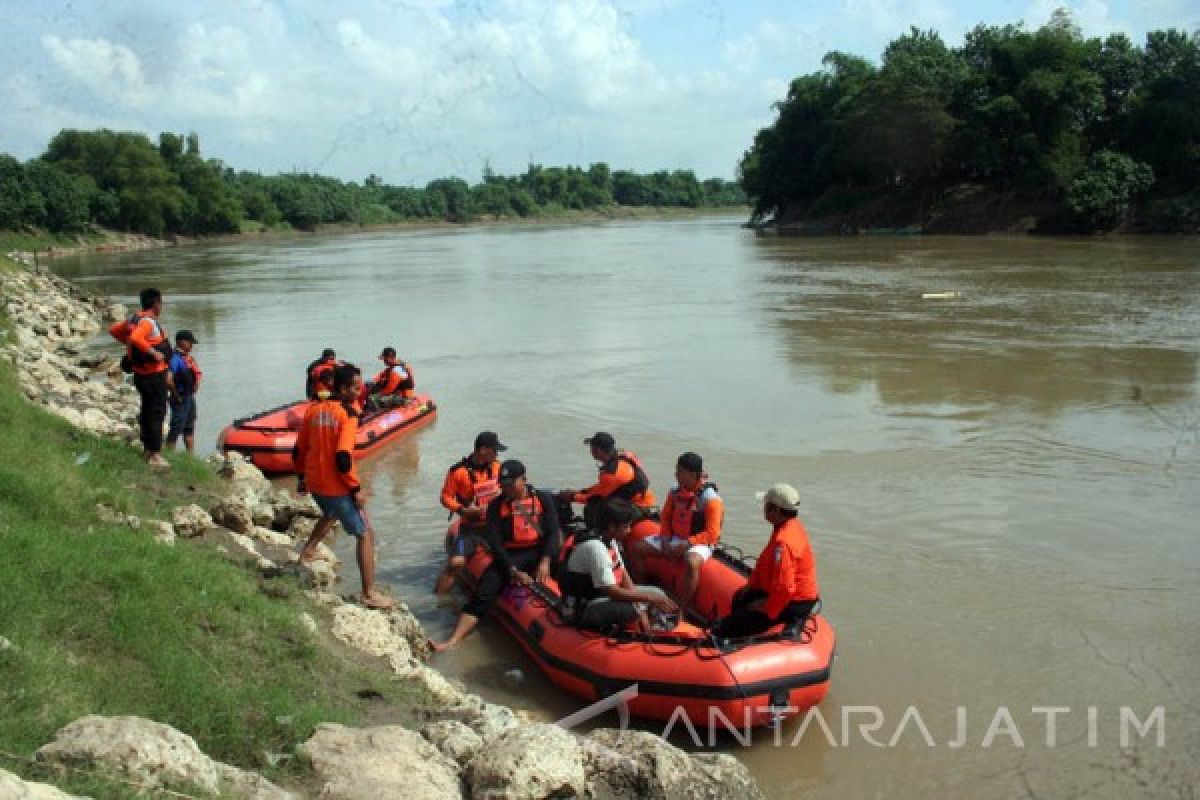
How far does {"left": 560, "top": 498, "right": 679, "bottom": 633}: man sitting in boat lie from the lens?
6.77 m

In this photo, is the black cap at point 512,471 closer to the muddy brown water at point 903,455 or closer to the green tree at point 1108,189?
the muddy brown water at point 903,455

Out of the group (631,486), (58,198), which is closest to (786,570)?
(631,486)

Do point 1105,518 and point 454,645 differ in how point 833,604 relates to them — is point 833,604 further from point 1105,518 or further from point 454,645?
point 1105,518

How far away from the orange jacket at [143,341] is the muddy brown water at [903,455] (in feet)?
8.97

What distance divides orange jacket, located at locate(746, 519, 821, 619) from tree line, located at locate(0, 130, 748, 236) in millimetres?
61832

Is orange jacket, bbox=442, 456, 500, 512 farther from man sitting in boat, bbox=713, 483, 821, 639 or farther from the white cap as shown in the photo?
the white cap

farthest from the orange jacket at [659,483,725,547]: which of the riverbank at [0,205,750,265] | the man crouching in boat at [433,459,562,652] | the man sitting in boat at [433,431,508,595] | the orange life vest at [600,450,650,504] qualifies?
the riverbank at [0,205,750,265]

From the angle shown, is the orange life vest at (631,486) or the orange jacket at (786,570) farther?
the orange life vest at (631,486)

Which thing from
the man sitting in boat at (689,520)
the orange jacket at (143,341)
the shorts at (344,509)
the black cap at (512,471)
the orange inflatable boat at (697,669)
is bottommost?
the orange inflatable boat at (697,669)

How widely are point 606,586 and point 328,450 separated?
215 centimetres

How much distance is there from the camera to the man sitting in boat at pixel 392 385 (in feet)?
47.3

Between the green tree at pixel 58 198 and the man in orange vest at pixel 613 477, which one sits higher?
the green tree at pixel 58 198

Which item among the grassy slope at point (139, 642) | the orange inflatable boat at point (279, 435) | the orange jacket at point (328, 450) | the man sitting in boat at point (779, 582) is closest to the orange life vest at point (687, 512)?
the man sitting in boat at point (779, 582)

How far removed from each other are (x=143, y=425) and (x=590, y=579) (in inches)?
174
